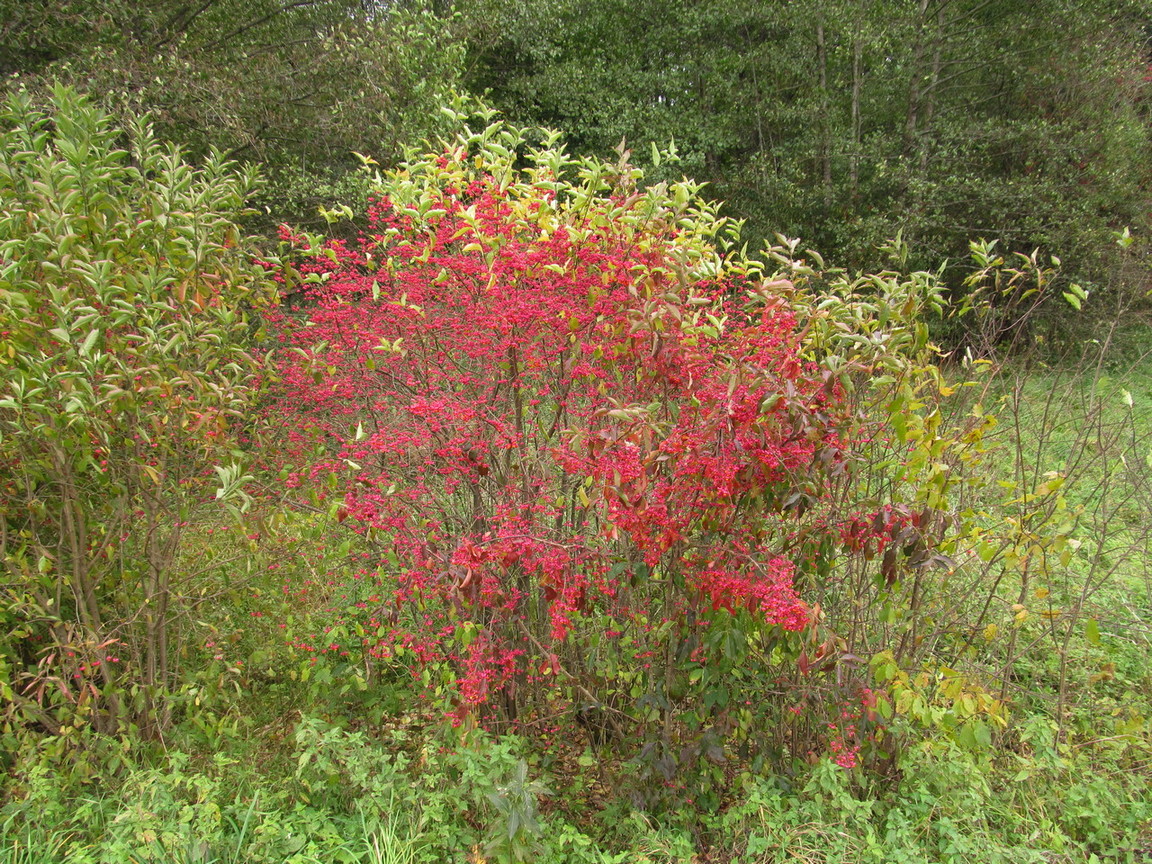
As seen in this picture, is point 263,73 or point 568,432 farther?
point 263,73

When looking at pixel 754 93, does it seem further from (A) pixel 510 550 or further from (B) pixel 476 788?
(B) pixel 476 788

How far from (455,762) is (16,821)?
1.66m

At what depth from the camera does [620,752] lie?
10.7ft

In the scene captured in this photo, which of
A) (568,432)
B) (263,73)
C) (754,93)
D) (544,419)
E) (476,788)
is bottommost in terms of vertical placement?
(476,788)

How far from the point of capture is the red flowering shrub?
2.45 meters

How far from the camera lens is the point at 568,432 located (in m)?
2.75

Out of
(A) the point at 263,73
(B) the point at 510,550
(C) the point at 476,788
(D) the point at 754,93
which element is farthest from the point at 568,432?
(D) the point at 754,93

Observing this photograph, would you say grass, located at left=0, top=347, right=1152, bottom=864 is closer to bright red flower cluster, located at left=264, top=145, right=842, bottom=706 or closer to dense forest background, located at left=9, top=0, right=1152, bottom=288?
bright red flower cluster, located at left=264, top=145, right=842, bottom=706

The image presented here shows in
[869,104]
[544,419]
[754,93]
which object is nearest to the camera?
[544,419]

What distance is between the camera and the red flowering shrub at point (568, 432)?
8.05ft

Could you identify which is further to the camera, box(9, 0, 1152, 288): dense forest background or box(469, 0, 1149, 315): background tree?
box(469, 0, 1149, 315): background tree

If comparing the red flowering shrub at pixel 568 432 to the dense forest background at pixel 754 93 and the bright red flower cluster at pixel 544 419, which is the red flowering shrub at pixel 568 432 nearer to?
the bright red flower cluster at pixel 544 419

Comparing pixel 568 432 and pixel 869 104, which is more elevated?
pixel 869 104

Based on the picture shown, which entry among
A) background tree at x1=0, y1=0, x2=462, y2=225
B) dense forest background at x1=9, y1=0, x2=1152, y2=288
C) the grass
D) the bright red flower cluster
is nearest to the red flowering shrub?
the bright red flower cluster
